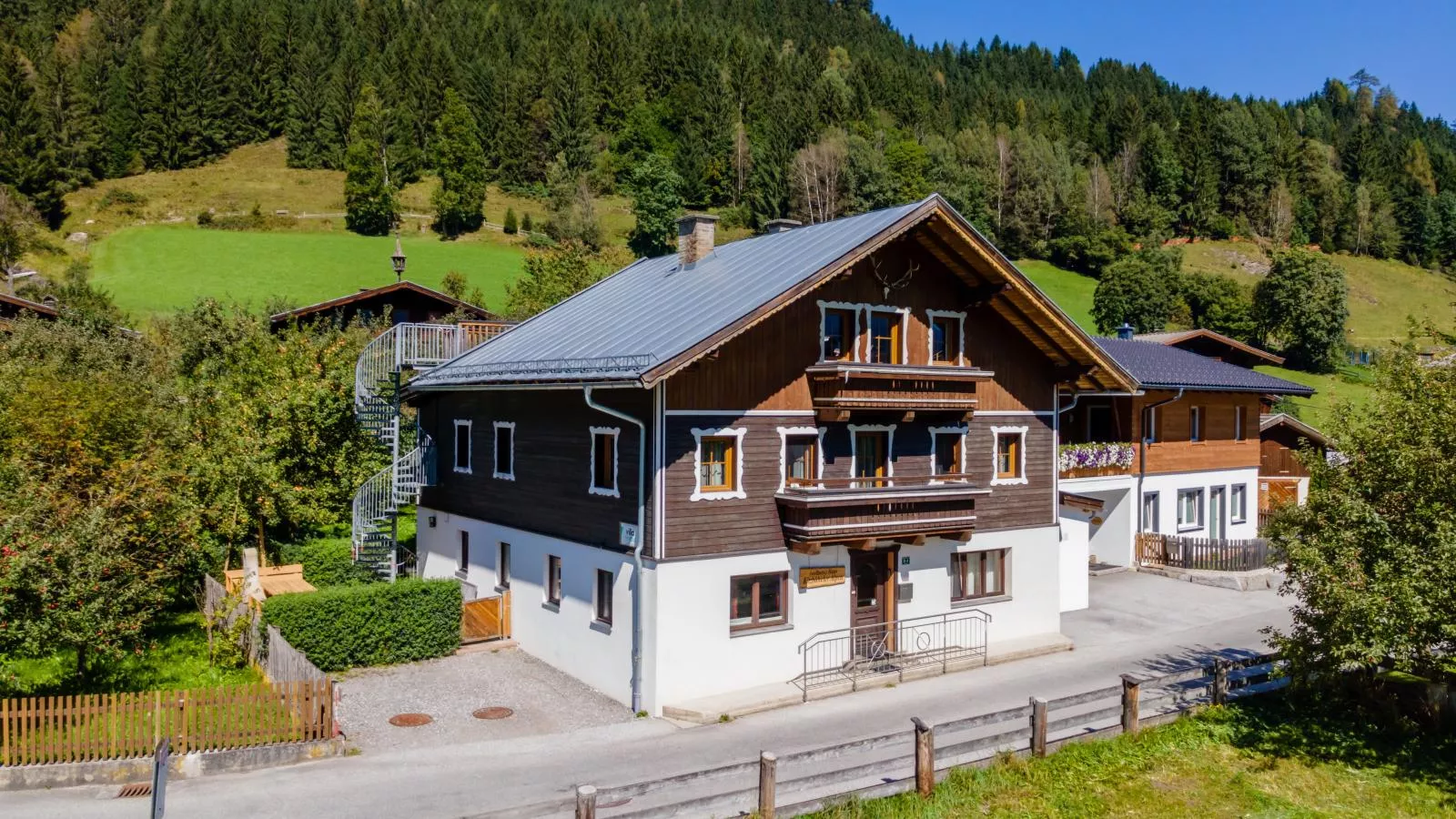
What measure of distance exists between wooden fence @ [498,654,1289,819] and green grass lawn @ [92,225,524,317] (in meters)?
59.6

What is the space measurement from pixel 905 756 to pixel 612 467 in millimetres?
8395

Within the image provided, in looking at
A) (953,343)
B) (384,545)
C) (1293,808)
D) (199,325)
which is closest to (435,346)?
(384,545)

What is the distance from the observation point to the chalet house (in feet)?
112

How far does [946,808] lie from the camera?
13.9 metres

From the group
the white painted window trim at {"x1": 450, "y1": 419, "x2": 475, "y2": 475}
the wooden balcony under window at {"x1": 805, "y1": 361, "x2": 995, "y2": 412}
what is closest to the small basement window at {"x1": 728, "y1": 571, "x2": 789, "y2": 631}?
the wooden balcony under window at {"x1": 805, "y1": 361, "x2": 995, "y2": 412}

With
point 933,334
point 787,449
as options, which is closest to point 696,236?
point 933,334

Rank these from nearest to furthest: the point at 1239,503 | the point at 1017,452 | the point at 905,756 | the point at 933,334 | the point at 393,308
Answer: the point at 905,756 → the point at 933,334 → the point at 1017,452 → the point at 1239,503 → the point at 393,308

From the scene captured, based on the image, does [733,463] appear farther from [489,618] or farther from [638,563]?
[489,618]

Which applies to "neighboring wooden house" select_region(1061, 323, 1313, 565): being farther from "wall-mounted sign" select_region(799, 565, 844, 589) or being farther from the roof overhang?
"wall-mounted sign" select_region(799, 565, 844, 589)

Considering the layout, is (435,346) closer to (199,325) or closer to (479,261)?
(199,325)

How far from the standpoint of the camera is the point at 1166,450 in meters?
35.8

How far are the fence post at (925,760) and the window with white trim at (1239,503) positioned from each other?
2920cm

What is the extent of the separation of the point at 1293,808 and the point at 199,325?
38693 mm

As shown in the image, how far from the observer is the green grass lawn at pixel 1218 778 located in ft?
47.0
